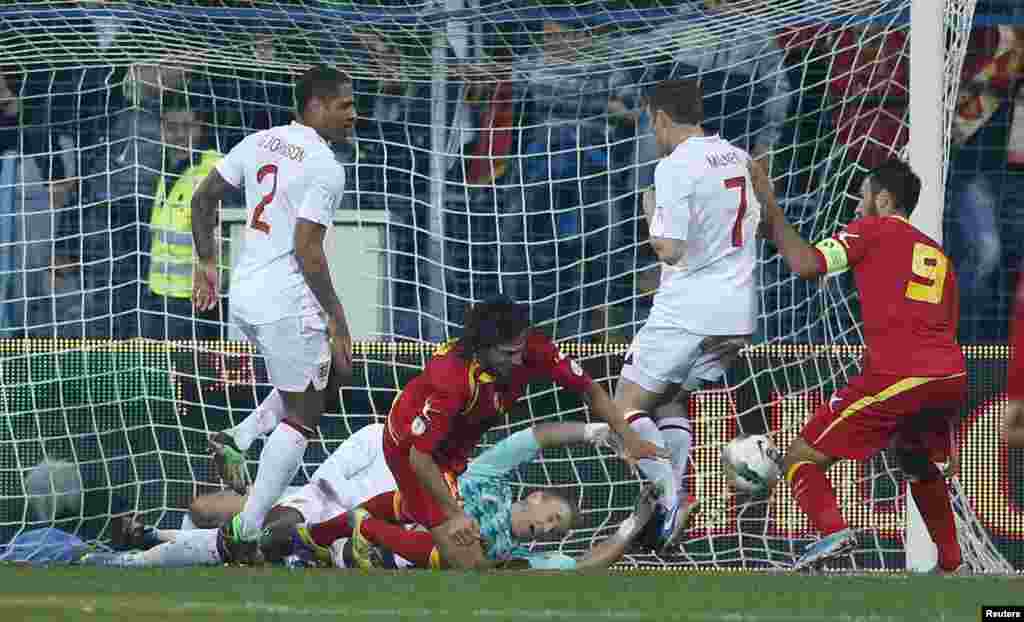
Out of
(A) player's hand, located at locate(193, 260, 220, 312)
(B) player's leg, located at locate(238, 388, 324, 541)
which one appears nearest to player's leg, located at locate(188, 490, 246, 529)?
(B) player's leg, located at locate(238, 388, 324, 541)

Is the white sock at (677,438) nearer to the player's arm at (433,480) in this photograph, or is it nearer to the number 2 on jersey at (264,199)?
the player's arm at (433,480)

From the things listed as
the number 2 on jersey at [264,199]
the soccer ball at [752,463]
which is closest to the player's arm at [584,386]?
the soccer ball at [752,463]

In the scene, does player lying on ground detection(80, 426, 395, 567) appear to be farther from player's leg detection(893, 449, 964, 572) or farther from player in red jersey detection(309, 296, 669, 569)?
player's leg detection(893, 449, 964, 572)

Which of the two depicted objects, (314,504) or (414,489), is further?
(314,504)

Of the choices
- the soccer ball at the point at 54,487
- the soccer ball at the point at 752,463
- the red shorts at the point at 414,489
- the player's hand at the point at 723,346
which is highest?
the player's hand at the point at 723,346

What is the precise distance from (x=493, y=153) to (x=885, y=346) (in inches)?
98.5

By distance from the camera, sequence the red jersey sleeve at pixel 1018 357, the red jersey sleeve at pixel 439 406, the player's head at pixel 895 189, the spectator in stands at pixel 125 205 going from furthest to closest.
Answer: the spectator in stands at pixel 125 205
the player's head at pixel 895 189
the red jersey sleeve at pixel 439 406
the red jersey sleeve at pixel 1018 357

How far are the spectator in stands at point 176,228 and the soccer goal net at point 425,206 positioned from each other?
0.01 metres

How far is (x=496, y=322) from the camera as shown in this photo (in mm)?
6699

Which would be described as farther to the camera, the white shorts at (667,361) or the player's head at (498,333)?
the white shorts at (667,361)

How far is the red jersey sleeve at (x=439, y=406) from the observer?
22.4ft

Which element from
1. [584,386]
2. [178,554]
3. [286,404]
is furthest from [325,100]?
[178,554]

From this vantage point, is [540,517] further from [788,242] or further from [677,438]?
[788,242]

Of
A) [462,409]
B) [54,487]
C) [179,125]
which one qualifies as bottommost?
[54,487]
